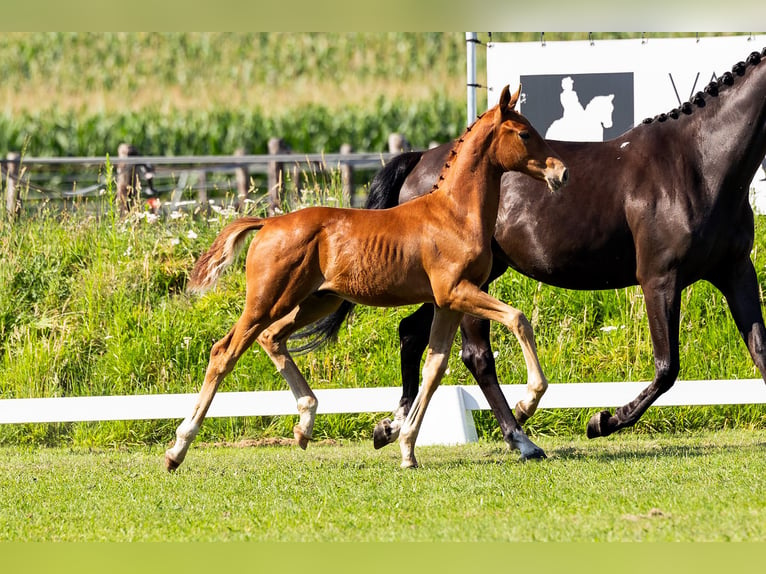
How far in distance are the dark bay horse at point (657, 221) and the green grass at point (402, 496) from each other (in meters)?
0.55

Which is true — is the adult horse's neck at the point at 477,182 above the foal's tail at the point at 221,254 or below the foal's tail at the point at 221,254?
above

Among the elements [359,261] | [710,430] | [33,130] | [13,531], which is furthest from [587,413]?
[33,130]

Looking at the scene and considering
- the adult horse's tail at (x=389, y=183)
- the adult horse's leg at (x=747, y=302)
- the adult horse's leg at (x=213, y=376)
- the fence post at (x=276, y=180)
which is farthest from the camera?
the fence post at (x=276, y=180)

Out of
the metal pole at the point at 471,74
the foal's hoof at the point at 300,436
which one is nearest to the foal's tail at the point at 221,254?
the foal's hoof at the point at 300,436

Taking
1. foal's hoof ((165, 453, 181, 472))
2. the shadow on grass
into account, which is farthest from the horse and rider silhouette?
foal's hoof ((165, 453, 181, 472))

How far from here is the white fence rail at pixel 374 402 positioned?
8656 mm

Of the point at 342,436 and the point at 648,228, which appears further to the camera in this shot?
the point at 342,436

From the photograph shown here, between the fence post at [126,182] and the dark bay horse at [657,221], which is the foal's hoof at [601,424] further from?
the fence post at [126,182]

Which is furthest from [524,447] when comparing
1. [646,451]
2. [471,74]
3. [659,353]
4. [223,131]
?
[223,131]

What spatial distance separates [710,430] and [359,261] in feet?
13.7

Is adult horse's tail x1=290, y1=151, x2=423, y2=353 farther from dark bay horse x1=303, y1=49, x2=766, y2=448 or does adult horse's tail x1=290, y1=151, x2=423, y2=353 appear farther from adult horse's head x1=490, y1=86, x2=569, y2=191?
adult horse's head x1=490, y1=86, x2=569, y2=191

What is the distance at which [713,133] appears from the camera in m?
7.32

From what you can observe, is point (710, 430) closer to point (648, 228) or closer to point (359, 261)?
point (648, 228)

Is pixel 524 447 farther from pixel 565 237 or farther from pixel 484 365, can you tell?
pixel 565 237
